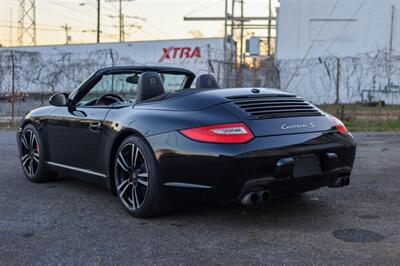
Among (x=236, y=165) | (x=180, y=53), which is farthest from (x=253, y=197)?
(x=180, y=53)


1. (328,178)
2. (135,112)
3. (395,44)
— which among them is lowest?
(328,178)

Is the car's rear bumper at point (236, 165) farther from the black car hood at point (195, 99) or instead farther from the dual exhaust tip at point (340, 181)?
the black car hood at point (195, 99)

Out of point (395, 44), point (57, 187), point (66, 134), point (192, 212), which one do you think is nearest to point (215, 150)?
point (192, 212)

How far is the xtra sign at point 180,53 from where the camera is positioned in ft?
105

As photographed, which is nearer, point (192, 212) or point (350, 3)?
point (192, 212)

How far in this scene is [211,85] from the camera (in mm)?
5805

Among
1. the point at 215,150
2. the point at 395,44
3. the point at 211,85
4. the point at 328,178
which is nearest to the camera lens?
the point at 215,150

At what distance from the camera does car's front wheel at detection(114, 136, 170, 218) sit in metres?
4.61

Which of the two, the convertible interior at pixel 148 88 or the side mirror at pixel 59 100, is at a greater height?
the convertible interior at pixel 148 88

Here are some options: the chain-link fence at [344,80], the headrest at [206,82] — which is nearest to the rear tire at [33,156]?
the headrest at [206,82]

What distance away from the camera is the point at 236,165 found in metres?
4.17

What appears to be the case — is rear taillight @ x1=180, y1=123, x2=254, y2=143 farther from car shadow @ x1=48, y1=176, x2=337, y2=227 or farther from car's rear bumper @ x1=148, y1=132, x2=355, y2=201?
car shadow @ x1=48, y1=176, x2=337, y2=227

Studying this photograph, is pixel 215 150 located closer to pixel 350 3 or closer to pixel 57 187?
pixel 57 187

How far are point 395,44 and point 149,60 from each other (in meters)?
15.3
